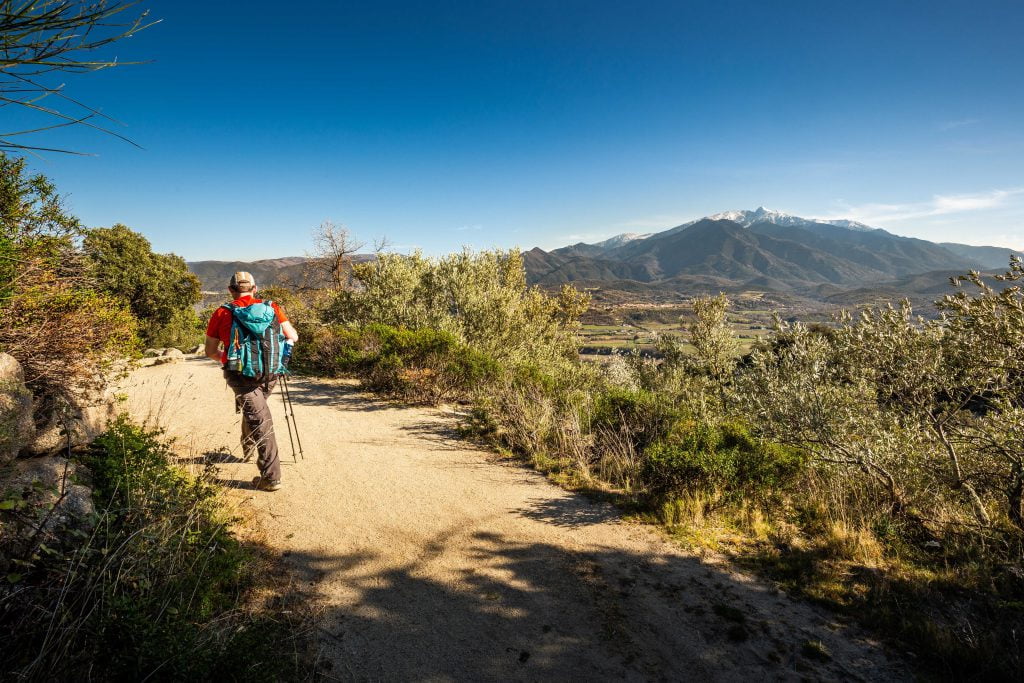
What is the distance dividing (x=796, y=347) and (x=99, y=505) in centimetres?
946

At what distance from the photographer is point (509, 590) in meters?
3.67

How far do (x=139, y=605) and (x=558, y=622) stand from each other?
8.97ft

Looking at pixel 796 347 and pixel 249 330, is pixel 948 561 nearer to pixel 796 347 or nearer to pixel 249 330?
pixel 796 347

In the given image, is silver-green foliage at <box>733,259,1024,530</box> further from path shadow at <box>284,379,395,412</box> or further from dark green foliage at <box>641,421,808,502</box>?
path shadow at <box>284,379,395,412</box>

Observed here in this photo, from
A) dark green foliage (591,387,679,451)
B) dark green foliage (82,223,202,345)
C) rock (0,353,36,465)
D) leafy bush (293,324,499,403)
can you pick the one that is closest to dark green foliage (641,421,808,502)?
dark green foliage (591,387,679,451)

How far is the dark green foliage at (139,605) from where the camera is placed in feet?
6.54

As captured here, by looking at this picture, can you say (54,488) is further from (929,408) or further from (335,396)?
(929,408)

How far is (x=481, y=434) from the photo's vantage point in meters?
7.67

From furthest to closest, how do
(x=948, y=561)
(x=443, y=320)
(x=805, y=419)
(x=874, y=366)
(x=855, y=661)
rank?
(x=443, y=320) → (x=874, y=366) → (x=805, y=419) → (x=948, y=561) → (x=855, y=661)

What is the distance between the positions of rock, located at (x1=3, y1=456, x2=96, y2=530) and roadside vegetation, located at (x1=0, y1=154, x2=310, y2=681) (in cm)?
2

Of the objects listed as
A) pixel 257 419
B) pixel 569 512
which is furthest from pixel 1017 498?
pixel 257 419

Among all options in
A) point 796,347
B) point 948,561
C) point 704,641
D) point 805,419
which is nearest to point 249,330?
point 704,641

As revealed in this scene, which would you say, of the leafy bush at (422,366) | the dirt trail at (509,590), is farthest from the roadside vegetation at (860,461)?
Result: the leafy bush at (422,366)

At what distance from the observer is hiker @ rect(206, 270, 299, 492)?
488 centimetres
